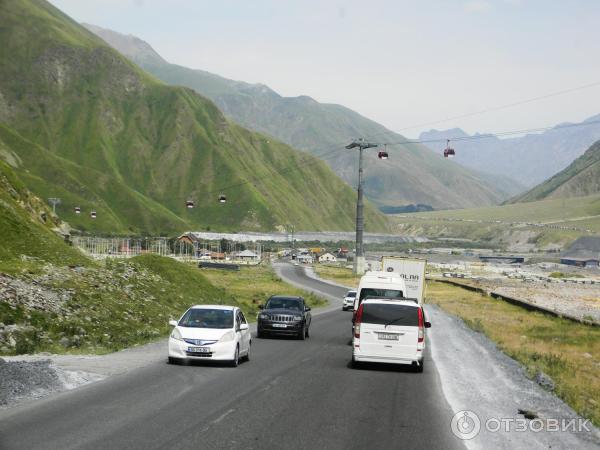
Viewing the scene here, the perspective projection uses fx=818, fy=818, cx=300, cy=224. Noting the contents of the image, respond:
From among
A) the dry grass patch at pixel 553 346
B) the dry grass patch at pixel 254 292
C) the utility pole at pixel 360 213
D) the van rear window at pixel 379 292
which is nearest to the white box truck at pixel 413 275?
the dry grass patch at pixel 553 346

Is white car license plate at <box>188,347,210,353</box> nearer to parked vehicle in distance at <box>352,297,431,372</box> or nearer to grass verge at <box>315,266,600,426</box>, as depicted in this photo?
parked vehicle in distance at <box>352,297,431,372</box>

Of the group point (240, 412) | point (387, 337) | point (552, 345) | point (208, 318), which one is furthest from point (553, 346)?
point (240, 412)

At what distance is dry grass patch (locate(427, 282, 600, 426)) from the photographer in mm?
21469

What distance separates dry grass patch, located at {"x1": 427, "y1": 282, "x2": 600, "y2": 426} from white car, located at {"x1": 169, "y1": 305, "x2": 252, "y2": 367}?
27.6ft

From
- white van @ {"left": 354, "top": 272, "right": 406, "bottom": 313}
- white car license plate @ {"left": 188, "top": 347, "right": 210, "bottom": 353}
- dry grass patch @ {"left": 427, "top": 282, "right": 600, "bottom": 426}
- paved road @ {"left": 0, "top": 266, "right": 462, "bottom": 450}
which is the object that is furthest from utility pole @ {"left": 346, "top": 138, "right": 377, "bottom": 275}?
paved road @ {"left": 0, "top": 266, "right": 462, "bottom": 450}

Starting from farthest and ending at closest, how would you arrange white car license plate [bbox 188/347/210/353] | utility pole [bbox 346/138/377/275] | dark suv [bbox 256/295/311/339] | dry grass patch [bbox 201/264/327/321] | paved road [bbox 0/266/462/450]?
utility pole [bbox 346/138/377/275], dry grass patch [bbox 201/264/327/321], dark suv [bbox 256/295/311/339], white car license plate [bbox 188/347/210/353], paved road [bbox 0/266/462/450]

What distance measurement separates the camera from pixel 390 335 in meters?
22.3

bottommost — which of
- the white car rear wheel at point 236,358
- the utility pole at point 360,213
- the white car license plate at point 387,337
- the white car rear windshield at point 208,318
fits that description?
the white car rear wheel at point 236,358

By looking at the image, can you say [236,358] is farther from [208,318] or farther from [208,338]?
[208,318]

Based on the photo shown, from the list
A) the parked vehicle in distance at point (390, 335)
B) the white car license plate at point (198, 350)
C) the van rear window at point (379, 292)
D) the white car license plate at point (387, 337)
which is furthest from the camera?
the van rear window at point (379, 292)

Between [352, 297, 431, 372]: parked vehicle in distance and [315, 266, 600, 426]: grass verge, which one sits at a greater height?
[352, 297, 431, 372]: parked vehicle in distance

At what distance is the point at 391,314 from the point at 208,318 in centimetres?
511

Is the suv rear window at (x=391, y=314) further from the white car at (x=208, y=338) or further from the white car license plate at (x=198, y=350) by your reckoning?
the white car license plate at (x=198, y=350)

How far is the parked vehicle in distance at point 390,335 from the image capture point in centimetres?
2211
